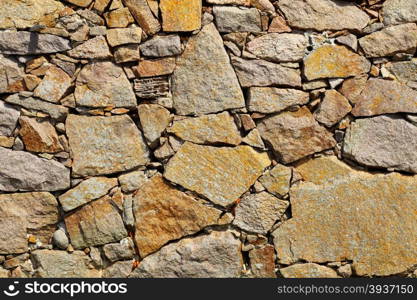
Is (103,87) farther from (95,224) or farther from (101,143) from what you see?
(95,224)

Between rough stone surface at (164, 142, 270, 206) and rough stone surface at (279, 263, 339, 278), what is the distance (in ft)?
2.09

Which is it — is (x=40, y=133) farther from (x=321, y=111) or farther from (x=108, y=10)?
(x=321, y=111)

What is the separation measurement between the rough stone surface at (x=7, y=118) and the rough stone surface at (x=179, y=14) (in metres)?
1.14

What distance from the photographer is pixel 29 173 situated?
309cm

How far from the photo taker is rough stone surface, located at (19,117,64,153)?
10.0 feet

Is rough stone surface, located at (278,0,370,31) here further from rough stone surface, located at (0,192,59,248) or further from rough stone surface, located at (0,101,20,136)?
rough stone surface, located at (0,192,59,248)

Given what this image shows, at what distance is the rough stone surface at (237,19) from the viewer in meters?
3.15

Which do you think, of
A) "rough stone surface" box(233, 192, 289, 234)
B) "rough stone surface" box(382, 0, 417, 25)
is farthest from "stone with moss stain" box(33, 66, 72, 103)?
"rough stone surface" box(382, 0, 417, 25)

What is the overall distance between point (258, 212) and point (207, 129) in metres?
0.67

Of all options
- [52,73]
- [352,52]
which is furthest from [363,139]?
[52,73]

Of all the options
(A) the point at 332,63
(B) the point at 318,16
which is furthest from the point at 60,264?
(B) the point at 318,16

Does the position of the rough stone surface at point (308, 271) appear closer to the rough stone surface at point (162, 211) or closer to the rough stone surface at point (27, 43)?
the rough stone surface at point (162, 211)

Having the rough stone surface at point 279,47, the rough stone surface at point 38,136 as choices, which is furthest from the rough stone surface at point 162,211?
the rough stone surface at point 279,47

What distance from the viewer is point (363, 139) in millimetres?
3213
